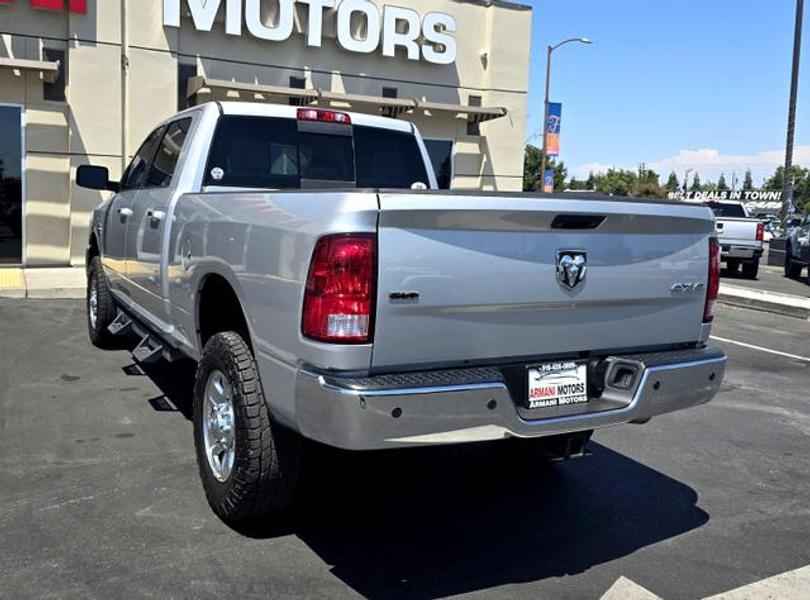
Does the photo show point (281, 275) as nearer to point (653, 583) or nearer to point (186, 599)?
point (186, 599)

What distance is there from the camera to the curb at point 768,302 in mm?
12688

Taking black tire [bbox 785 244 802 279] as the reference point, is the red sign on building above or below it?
above

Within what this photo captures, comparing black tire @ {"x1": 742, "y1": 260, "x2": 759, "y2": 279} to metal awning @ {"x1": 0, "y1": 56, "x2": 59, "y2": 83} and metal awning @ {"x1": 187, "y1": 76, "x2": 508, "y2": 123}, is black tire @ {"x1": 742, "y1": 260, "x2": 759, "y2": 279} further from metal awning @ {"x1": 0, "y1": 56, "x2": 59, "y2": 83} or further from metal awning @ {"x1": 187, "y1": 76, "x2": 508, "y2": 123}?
metal awning @ {"x1": 0, "y1": 56, "x2": 59, "y2": 83}

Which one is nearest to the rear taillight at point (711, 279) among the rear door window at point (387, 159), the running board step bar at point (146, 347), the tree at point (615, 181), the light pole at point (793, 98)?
the rear door window at point (387, 159)

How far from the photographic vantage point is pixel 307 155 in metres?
5.18

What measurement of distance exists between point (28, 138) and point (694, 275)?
13.0 m

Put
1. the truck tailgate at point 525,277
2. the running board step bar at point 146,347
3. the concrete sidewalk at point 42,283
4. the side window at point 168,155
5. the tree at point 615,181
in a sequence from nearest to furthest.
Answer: the truck tailgate at point 525,277 → the running board step bar at point 146,347 → the side window at point 168,155 → the concrete sidewalk at point 42,283 → the tree at point 615,181

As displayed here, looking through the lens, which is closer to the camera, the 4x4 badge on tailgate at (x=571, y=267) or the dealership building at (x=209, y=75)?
the 4x4 badge on tailgate at (x=571, y=267)

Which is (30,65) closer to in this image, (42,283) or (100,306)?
(42,283)

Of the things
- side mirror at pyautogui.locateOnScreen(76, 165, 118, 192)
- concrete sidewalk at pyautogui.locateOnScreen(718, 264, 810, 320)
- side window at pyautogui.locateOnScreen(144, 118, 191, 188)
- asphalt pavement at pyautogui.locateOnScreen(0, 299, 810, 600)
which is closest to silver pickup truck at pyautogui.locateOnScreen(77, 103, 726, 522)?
asphalt pavement at pyautogui.locateOnScreen(0, 299, 810, 600)

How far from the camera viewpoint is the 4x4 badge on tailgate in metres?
3.38

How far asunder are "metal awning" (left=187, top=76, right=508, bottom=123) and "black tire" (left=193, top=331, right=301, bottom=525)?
11.9m

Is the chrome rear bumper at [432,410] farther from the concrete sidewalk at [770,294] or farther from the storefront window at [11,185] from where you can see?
the storefront window at [11,185]

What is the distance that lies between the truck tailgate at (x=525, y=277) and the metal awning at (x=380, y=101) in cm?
1241
